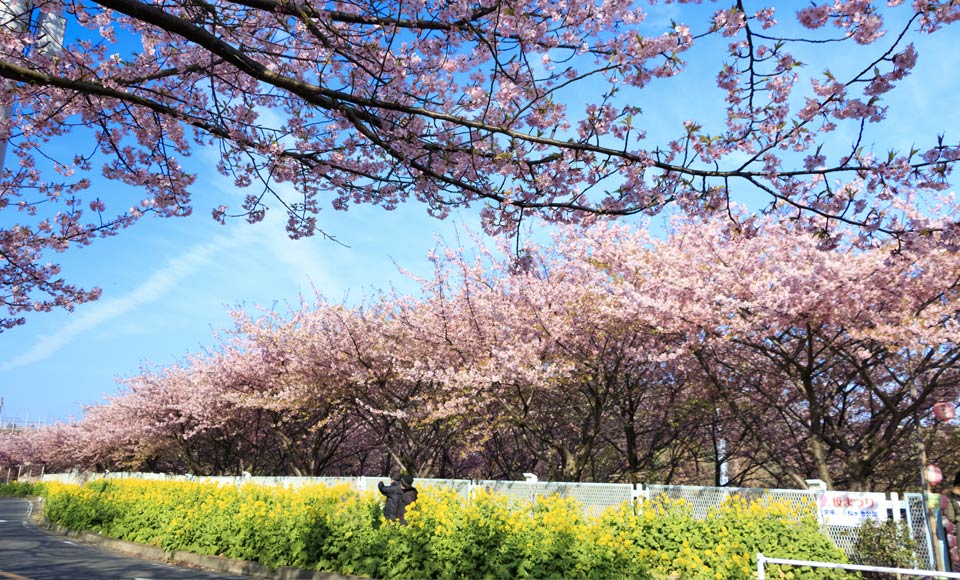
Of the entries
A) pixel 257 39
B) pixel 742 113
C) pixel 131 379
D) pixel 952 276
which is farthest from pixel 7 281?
pixel 131 379

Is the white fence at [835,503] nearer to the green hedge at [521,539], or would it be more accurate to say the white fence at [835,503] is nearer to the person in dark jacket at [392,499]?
the green hedge at [521,539]

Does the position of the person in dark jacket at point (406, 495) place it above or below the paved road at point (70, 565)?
above

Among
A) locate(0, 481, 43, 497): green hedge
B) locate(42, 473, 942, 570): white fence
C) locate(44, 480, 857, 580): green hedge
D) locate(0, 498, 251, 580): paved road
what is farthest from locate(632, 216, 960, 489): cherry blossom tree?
locate(0, 481, 43, 497): green hedge

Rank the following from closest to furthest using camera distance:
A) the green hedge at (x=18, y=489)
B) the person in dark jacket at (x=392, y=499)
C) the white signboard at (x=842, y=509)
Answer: the white signboard at (x=842, y=509) → the person in dark jacket at (x=392, y=499) → the green hedge at (x=18, y=489)

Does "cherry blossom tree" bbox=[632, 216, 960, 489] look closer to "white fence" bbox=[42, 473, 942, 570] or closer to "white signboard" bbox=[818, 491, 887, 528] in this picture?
"white fence" bbox=[42, 473, 942, 570]

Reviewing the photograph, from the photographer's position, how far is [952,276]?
431 inches

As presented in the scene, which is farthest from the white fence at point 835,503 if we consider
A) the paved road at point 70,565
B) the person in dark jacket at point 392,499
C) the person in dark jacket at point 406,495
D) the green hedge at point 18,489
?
the green hedge at point 18,489

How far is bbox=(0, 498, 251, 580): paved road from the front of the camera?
35.6ft

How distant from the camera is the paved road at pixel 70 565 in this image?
35.6 feet

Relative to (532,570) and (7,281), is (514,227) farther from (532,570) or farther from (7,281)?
(7,281)

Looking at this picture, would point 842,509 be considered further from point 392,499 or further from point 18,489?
point 18,489

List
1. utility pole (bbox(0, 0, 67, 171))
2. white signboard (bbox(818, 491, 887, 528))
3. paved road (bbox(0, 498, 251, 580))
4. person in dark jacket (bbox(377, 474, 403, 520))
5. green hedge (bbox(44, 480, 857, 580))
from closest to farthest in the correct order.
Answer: utility pole (bbox(0, 0, 67, 171)), green hedge (bbox(44, 480, 857, 580)), white signboard (bbox(818, 491, 887, 528)), person in dark jacket (bbox(377, 474, 403, 520)), paved road (bbox(0, 498, 251, 580))

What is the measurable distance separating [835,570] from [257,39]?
30.4 feet

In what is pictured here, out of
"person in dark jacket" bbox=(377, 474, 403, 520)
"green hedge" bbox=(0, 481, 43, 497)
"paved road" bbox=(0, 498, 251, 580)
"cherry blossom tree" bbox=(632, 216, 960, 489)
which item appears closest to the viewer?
"person in dark jacket" bbox=(377, 474, 403, 520)
